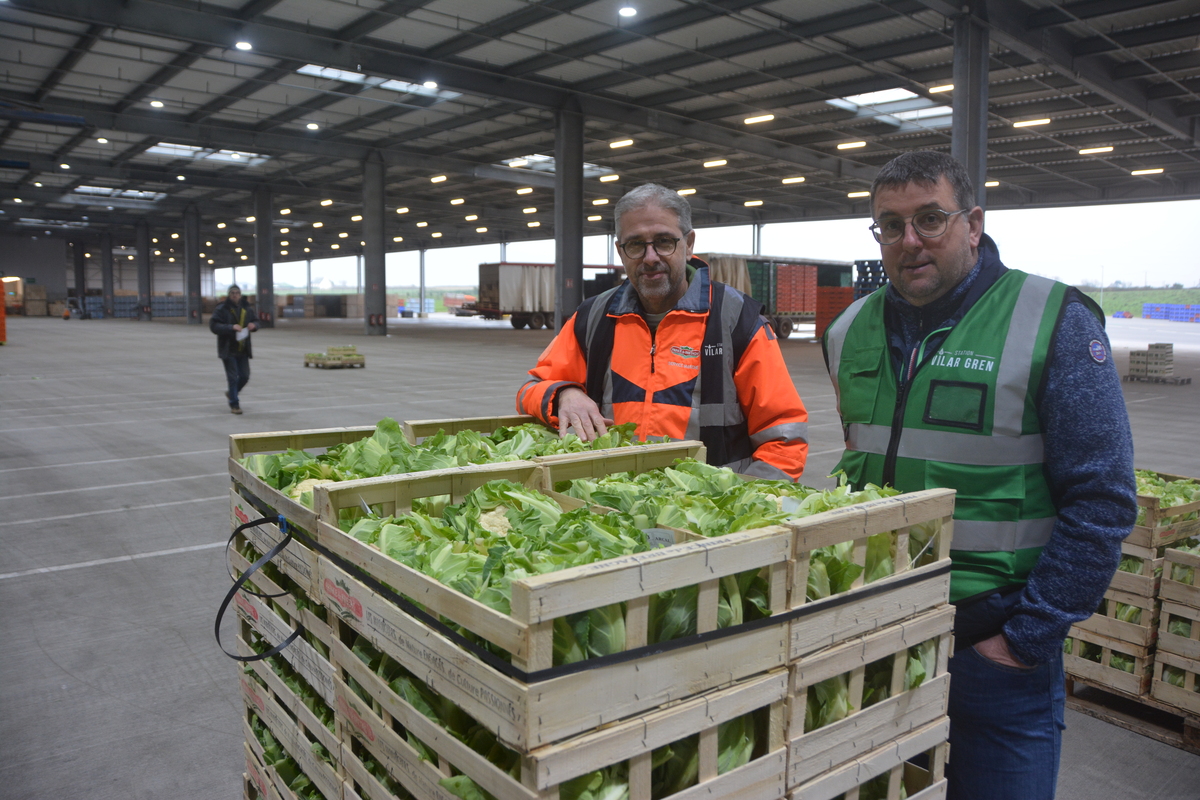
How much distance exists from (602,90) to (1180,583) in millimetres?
22948

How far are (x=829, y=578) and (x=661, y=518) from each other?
392 mm

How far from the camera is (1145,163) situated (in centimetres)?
3091

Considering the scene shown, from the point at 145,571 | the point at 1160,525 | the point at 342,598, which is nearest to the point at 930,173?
the point at 342,598

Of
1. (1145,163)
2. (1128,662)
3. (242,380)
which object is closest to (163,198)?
(242,380)

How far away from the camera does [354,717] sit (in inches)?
75.8

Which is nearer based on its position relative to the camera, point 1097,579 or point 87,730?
point 1097,579

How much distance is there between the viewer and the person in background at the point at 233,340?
13.4m

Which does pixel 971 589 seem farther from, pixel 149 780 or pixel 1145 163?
pixel 1145 163

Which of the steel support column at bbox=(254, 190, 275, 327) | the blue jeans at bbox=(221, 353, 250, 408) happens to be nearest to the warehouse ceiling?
the steel support column at bbox=(254, 190, 275, 327)

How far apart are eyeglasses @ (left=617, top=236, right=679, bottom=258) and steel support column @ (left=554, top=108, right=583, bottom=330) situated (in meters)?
22.3

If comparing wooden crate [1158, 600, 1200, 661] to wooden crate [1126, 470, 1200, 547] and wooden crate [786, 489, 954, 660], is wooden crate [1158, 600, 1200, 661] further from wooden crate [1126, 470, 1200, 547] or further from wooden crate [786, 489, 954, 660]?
wooden crate [786, 489, 954, 660]

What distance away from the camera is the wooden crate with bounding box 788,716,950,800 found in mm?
1698

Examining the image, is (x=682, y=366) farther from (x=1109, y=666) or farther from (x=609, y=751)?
(x=1109, y=666)

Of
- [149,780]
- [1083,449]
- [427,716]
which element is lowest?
[149,780]
